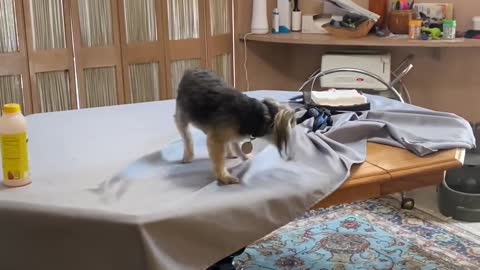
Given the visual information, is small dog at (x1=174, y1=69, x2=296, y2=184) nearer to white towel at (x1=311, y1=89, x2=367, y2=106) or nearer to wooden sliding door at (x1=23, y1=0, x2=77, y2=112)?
white towel at (x1=311, y1=89, x2=367, y2=106)

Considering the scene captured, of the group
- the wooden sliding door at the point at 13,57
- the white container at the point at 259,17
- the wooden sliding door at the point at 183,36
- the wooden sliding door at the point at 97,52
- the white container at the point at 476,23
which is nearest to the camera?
the wooden sliding door at the point at 13,57

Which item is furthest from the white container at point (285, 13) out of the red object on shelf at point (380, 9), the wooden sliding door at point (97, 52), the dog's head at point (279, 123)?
the dog's head at point (279, 123)

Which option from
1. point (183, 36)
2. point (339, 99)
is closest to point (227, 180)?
point (339, 99)

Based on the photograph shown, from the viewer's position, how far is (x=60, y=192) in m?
1.51

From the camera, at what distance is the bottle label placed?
4.97 ft

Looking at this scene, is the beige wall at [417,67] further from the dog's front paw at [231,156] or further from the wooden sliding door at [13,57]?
the dog's front paw at [231,156]

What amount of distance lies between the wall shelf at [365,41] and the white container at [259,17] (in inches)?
2.9

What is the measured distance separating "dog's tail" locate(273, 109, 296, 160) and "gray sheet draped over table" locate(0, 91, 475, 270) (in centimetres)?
12

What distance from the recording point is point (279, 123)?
1518mm

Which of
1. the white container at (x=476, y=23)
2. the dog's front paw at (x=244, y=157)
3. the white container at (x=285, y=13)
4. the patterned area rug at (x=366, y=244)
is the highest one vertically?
the white container at (x=285, y=13)

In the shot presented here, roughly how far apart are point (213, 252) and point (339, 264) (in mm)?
1317

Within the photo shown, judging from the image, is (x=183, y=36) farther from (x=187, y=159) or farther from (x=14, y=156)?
(x=14, y=156)

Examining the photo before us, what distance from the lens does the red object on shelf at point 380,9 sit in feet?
12.1

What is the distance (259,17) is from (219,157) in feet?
7.86
